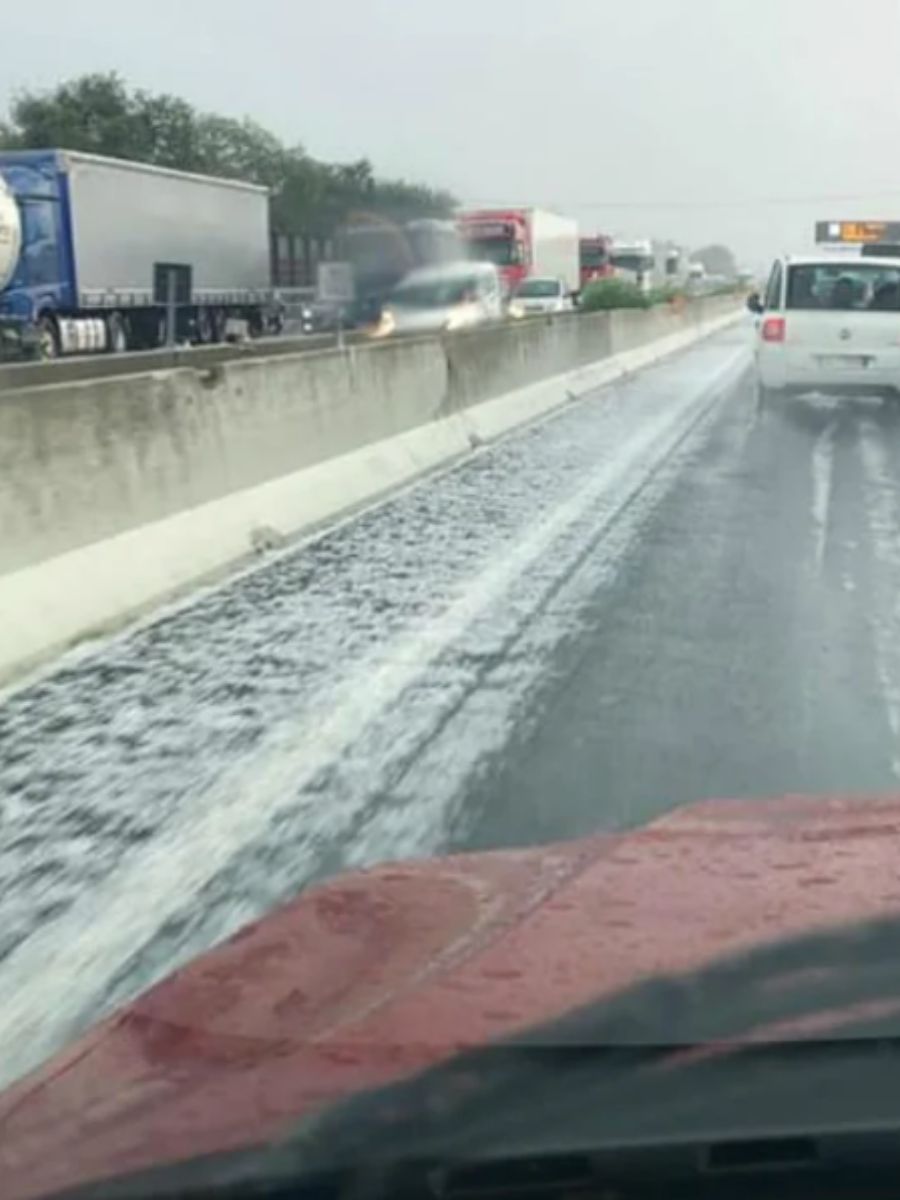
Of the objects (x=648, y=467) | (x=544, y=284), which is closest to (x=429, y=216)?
(x=544, y=284)

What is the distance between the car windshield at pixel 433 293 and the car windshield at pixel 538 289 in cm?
1426

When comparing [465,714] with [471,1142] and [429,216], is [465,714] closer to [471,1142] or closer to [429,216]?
[471,1142]

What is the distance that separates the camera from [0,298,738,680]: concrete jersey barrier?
28.1 ft

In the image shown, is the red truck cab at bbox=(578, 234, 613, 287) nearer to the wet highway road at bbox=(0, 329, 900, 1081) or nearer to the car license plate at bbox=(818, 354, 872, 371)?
the car license plate at bbox=(818, 354, 872, 371)

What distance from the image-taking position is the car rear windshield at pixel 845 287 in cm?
2325

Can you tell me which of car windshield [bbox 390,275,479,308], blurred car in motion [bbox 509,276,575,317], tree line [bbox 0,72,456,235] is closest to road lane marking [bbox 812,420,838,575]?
car windshield [bbox 390,275,479,308]

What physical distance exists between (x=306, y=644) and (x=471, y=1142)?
648 centimetres

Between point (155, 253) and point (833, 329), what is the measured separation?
2761 centimetres

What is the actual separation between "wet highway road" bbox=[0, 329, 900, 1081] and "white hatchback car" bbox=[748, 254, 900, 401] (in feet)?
34.6

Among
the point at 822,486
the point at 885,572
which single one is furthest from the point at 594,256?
the point at 885,572

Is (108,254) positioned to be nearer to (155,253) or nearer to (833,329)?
(155,253)

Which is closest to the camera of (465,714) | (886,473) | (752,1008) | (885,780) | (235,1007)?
(752,1008)

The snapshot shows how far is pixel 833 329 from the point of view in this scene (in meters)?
23.1

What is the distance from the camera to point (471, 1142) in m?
2.06
